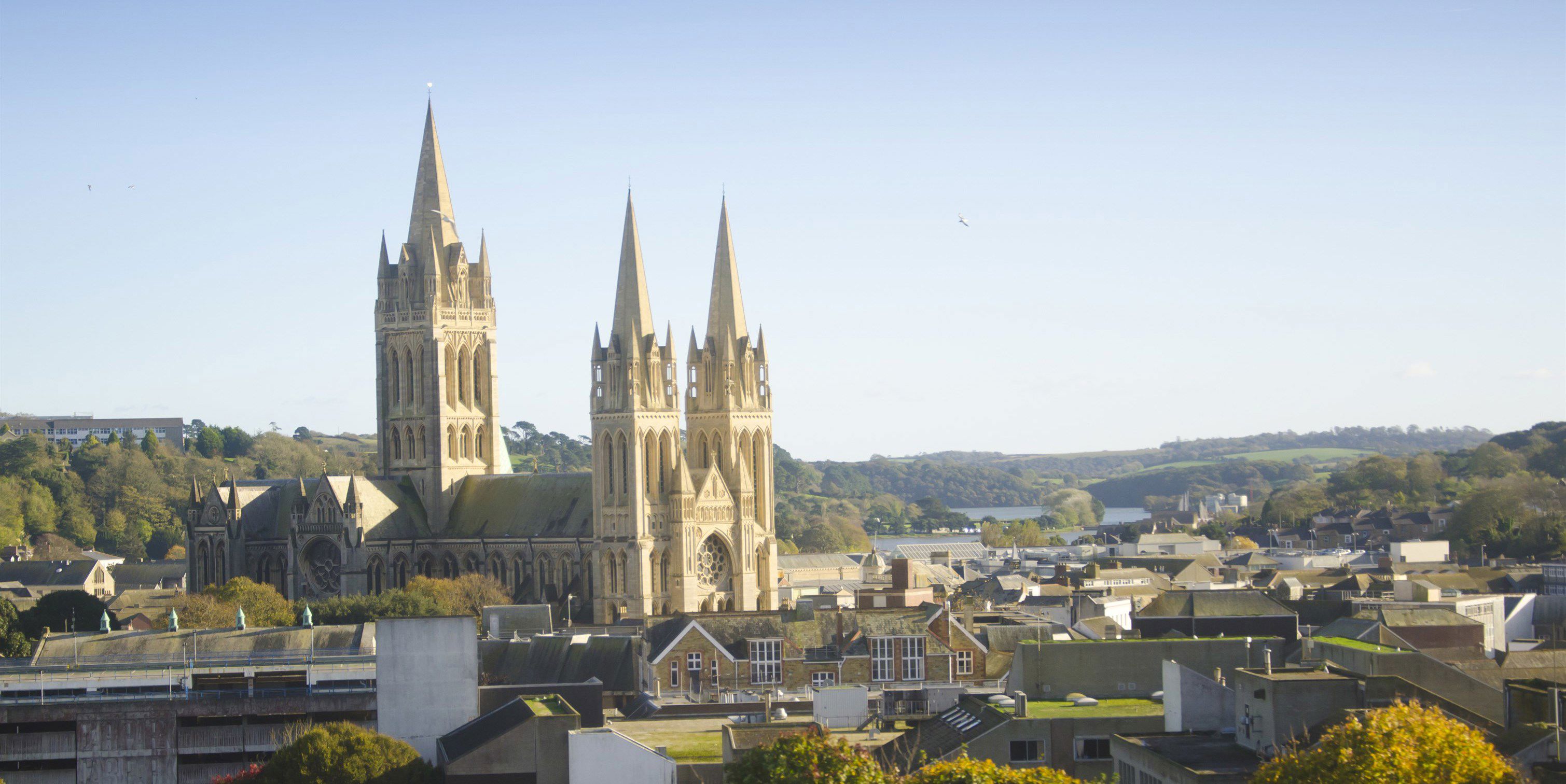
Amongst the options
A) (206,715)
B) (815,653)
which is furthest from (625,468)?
(206,715)

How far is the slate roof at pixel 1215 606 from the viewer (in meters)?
93.5

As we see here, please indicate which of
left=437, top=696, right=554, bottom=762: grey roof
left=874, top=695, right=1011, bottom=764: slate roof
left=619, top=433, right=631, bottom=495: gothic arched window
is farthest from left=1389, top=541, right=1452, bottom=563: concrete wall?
left=437, top=696, right=554, bottom=762: grey roof

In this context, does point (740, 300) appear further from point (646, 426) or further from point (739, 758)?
point (739, 758)

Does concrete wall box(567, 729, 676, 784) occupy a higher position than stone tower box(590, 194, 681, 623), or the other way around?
stone tower box(590, 194, 681, 623)

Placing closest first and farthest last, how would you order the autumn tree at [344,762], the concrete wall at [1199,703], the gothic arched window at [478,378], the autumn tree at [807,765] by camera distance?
the autumn tree at [807,765] → the concrete wall at [1199,703] → the autumn tree at [344,762] → the gothic arched window at [478,378]

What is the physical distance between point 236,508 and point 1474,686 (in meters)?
94.6

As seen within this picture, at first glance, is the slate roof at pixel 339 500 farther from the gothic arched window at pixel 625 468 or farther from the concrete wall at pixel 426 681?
the concrete wall at pixel 426 681

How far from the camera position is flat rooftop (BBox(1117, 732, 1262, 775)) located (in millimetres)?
49844

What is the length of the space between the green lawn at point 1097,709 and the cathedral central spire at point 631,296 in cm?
6317

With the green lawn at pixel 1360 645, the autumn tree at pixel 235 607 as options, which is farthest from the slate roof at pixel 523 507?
the green lawn at pixel 1360 645

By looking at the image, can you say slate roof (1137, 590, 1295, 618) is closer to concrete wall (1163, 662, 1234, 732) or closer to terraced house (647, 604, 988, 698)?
terraced house (647, 604, 988, 698)

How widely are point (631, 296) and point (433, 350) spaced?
18634 millimetres

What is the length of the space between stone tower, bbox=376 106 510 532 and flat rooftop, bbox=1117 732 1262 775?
286 feet

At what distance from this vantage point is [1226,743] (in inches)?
2106
